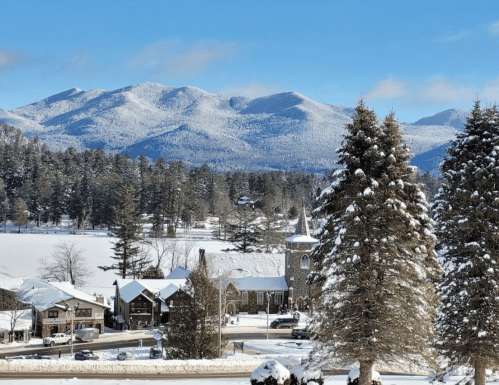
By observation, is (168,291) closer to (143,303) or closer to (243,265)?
(143,303)

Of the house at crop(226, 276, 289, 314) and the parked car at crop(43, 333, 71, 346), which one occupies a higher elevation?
the house at crop(226, 276, 289, 314)

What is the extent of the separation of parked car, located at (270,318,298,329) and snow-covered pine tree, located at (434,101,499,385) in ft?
121

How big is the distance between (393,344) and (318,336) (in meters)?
2.80

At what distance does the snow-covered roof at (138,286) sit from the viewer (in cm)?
6309

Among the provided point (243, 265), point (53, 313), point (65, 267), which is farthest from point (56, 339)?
point (65, 267)

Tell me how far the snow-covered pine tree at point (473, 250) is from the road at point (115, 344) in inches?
1066

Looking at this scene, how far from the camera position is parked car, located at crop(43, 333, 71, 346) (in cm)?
5362

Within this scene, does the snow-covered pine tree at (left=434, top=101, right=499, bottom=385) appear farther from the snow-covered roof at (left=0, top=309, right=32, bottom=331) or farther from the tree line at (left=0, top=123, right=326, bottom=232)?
the tree line at (left=0, top=123, right=326, bottom=232)

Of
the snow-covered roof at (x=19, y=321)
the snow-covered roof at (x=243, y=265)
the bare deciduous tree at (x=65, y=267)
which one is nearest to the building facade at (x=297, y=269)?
the snow-covered roof at (x=243, y=265)

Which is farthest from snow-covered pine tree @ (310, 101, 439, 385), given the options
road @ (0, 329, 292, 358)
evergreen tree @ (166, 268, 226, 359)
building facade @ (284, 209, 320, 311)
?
building facade @ (284, 209, 320, 311)

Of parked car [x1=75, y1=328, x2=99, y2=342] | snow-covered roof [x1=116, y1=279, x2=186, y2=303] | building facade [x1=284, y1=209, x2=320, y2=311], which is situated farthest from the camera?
building facade [x1=284, y1=209, x2=320, y2=311]

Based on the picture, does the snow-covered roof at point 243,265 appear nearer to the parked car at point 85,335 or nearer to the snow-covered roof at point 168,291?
the snow-covered roof at point 168,291

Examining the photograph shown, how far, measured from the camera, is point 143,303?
62812 millimetres

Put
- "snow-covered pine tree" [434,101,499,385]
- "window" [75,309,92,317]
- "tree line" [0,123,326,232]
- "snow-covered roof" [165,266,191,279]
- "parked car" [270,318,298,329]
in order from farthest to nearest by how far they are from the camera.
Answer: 1. "tree line" [0,123,326,232]
2. "snow-covered roof" [165,266,191,279]
3. "parked car" [270,318,298,329]
4. "window" [75,309,92,317]
5. "snow-covered pine tree" [434,101,499,385]
